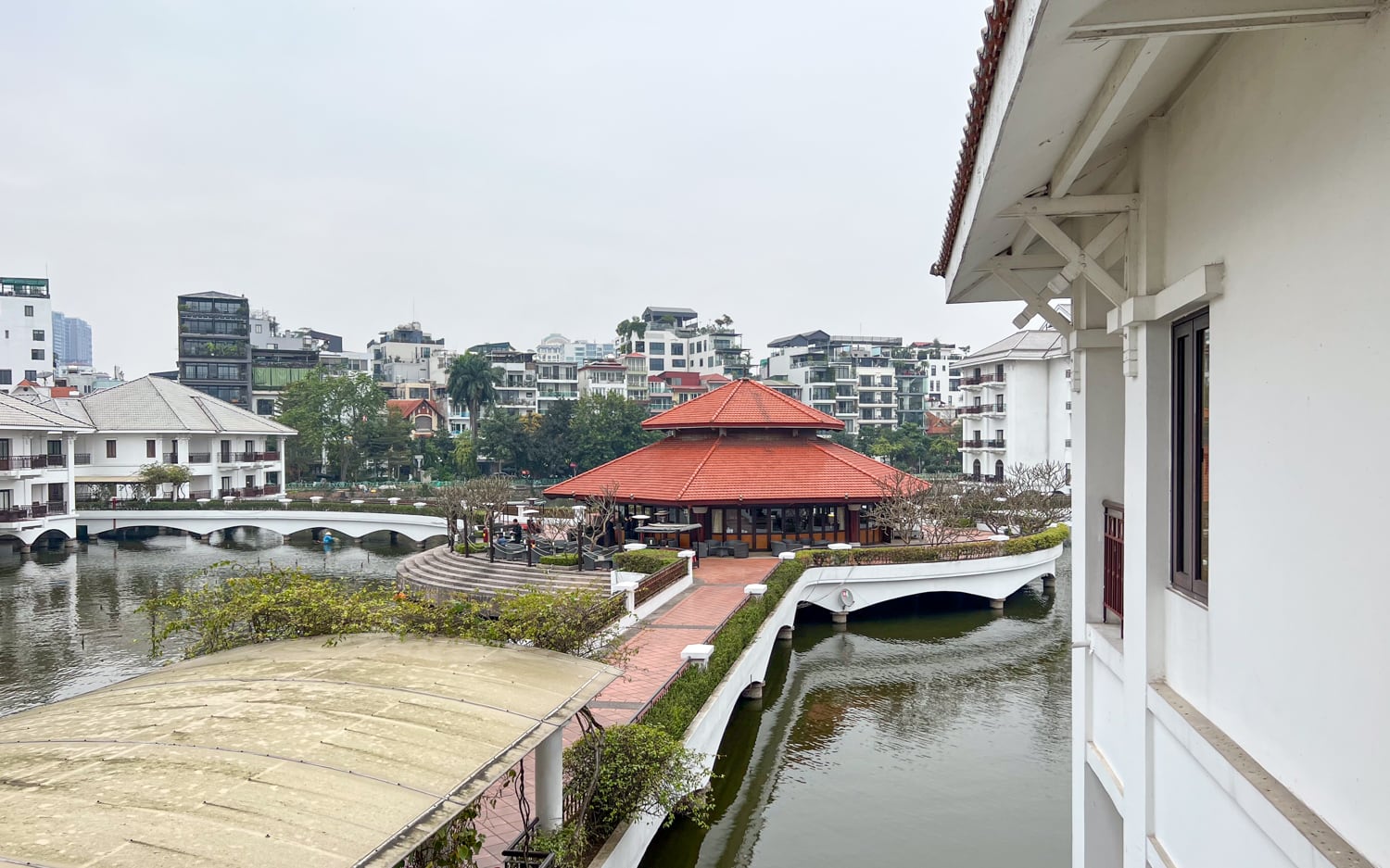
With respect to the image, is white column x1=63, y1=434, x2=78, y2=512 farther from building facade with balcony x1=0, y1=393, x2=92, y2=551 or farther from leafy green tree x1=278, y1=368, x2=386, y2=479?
leafy green tree x1=278, y1=368, x2=386, y2=479

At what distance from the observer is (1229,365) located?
4.50 m

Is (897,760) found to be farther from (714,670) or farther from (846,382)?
(846,382)

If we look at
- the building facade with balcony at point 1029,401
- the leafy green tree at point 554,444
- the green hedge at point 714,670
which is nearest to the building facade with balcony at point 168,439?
the leafy green tree at point 554,444

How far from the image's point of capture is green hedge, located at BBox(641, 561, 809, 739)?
37.8 feet

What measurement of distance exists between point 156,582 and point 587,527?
16133mm

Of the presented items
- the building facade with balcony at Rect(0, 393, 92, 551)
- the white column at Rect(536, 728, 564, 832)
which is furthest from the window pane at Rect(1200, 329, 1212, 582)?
the building facade with balcony at Rect(0, 393, 92, 551)

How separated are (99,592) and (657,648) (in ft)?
76.7

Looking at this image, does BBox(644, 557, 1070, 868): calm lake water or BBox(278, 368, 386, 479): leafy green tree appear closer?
BBox(644, 557, 1070, 868): calm lake water

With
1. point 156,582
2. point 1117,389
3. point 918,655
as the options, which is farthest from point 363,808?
point 156,582

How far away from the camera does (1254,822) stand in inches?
159

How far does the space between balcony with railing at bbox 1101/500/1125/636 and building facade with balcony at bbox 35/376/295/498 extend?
160 ft

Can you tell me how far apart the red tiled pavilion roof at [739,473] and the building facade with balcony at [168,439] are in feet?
93.2

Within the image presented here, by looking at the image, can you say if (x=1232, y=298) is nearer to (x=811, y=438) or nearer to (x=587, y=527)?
(x=587, y=527)

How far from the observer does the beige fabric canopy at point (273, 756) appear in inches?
166
